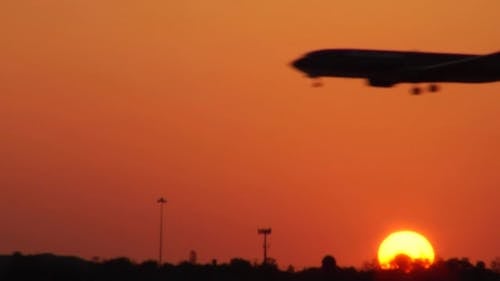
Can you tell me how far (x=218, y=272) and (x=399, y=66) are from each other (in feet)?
77.0

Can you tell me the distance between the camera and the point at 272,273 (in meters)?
75.9

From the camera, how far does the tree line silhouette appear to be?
217ft

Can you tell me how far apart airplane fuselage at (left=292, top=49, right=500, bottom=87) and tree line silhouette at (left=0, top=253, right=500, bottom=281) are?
15.3 m

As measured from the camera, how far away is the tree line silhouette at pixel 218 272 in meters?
66.1

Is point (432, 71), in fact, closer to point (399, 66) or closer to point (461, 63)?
point (399, 66)

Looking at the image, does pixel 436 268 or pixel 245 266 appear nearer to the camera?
pixel 436 268

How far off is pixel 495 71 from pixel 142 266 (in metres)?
36.4

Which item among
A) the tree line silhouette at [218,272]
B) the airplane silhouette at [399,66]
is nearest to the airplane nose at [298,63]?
the airplane silhouette at [399,66]

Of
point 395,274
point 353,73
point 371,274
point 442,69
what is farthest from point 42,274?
point 442,69

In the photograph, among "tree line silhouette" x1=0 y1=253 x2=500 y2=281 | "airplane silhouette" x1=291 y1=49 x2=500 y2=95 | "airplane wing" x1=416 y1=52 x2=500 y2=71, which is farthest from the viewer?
"airplane wing" x1=416 y1=52 x2=500 y2=71

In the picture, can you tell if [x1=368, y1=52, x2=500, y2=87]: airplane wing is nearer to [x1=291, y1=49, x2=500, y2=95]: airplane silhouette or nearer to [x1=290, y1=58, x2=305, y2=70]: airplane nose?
[x1=291, y1=49, x2=500, y2=95]: airplane silhouette

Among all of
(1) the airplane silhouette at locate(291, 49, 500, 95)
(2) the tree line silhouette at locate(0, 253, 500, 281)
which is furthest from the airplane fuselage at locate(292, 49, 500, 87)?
(2) the tree line silhouette at locate(0, 253, 500, 281)

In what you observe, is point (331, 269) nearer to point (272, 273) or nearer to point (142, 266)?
point (272, 273)

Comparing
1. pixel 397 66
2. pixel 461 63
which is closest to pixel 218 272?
pixel 397 66
